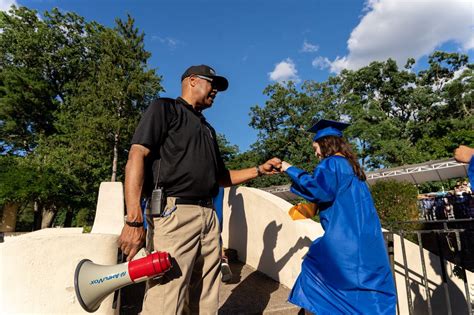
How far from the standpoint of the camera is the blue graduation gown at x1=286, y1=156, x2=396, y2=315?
7.48ft

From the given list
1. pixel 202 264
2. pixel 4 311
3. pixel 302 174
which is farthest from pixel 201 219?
pixel 4 311

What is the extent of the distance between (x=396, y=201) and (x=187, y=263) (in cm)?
809

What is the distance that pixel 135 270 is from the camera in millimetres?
1579

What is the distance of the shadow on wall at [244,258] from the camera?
3926 millimetres

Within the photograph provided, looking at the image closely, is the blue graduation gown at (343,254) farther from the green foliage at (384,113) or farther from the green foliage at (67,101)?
the green foliage at (384,113)

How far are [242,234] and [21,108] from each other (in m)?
27.3

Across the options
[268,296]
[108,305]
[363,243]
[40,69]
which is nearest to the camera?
[363,243]

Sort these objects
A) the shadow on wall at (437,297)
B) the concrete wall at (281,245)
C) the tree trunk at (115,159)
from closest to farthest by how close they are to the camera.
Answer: the concrete wall at (281,245) → the shadow on wall at (437,297) → the tree trunk at (115,159)

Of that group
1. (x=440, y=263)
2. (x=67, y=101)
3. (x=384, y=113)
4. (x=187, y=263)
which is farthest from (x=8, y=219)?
(x=384, y=113)

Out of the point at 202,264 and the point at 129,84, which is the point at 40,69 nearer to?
the point at 129,84

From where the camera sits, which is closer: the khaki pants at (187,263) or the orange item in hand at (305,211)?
the khaki pants at (187,263)

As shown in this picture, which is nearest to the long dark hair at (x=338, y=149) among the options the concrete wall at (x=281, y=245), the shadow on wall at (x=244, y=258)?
the concrete wall at (x=281, y=245)

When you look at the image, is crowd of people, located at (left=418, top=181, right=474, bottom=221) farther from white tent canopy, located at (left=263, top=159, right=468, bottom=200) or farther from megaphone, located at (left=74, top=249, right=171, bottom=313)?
megaphone, located at (left=74, top=249, right=171, bottom=313)

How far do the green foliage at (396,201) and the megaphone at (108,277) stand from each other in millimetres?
7956
